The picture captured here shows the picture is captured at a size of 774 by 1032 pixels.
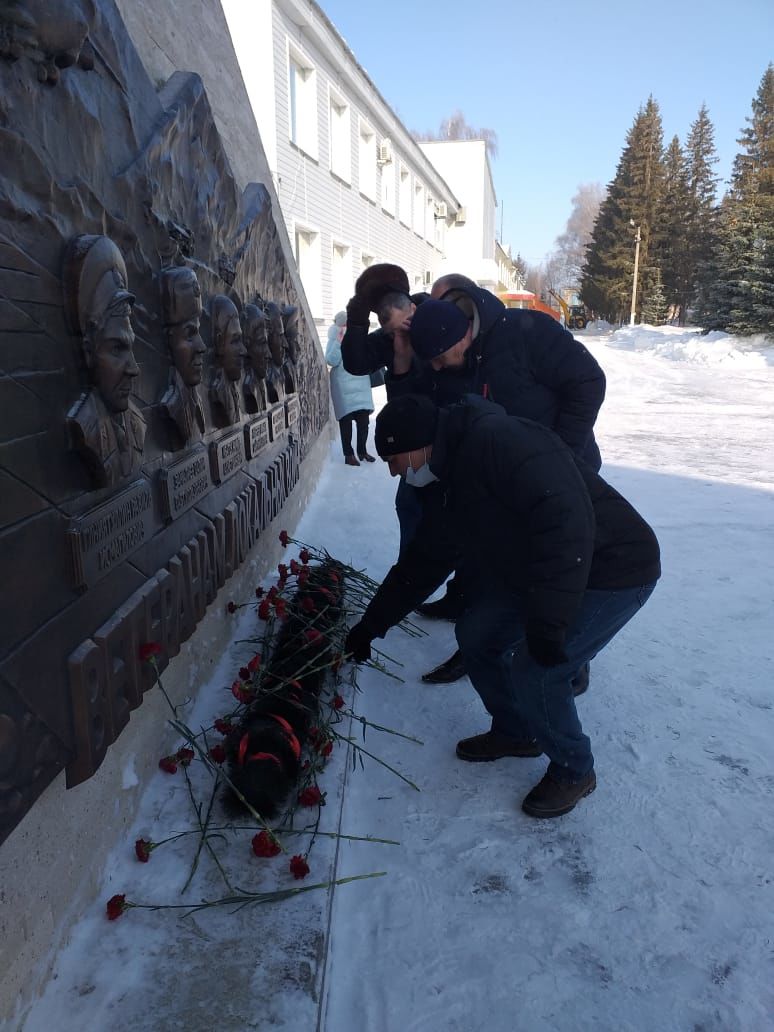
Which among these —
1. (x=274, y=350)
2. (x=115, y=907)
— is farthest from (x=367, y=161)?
(x=115, y=907)

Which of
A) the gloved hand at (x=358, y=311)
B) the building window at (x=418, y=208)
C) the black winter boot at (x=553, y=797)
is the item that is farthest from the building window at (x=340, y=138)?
→ the black winter boot at (x=553, y=797)

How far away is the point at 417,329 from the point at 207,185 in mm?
936

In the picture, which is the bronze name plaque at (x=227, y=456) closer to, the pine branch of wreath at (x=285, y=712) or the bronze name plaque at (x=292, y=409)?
the pine branch of wreath at (x=285, y=712)

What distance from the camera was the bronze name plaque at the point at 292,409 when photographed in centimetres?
430

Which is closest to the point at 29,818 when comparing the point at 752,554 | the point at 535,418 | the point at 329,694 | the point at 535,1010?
the point at 535,1010

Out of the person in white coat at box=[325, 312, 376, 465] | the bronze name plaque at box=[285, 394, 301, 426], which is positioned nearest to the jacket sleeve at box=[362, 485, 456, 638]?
the bronze name plaque at box=[285, 394, 301, 426]

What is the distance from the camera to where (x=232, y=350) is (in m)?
2.74

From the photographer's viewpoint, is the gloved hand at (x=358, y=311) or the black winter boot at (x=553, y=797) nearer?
the black winter boot at (x=553, y=797)

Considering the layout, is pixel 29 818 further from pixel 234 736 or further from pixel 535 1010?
pixel 535 1010

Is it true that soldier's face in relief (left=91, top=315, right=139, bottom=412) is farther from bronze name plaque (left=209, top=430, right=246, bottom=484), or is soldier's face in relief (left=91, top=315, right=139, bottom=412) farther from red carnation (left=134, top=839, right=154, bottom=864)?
red carnation (left=134, top=839, right=154, bottom=864)

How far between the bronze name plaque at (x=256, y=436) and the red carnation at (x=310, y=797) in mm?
1545

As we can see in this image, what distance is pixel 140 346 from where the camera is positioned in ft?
6.53

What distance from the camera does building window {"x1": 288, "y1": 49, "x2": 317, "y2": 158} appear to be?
11.3m

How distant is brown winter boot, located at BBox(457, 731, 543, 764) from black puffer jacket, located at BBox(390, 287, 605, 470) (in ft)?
3.46
